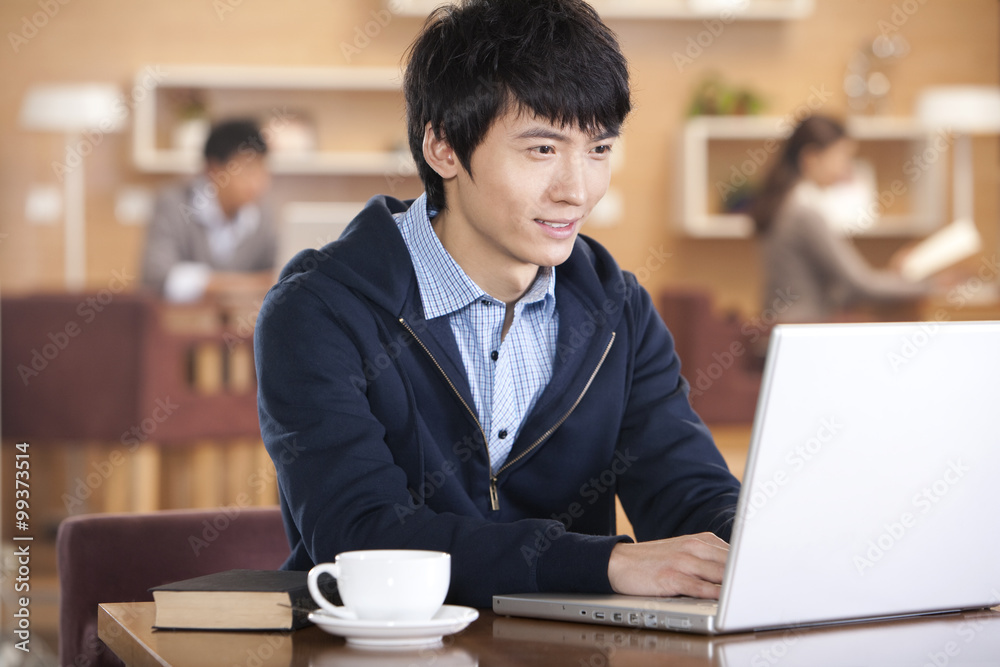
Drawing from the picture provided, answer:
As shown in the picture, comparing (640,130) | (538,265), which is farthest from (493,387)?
(640,130)

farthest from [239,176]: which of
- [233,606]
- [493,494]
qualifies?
[233,606]

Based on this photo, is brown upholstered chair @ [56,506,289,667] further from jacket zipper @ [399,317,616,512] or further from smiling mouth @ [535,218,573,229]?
smiling mouth @ [535,218,573,229]

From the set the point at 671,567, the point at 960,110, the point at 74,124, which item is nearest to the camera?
the point at 671,567

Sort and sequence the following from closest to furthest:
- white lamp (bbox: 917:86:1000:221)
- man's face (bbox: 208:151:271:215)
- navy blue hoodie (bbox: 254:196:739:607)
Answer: navy blue hoodie (bbox: 254:196:739:607) → man's face (bbox: 208:151:271:215) → white lamp (bbox: 917:86:1000:221)

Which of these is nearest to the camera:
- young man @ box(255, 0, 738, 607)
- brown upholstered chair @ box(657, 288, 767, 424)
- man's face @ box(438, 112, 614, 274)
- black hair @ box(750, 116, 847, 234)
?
young man @ box(255, 0, 738, 607)

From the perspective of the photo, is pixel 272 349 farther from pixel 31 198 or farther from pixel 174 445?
pixel 31 198

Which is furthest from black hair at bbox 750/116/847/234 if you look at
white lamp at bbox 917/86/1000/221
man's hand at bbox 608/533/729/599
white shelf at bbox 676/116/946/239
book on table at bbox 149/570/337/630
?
book on table at bbox 149/570/337/630

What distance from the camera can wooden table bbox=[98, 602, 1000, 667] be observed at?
76 cm

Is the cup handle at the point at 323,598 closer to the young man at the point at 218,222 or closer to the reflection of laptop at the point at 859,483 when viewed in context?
the reflection of laptop at the point at 859,483

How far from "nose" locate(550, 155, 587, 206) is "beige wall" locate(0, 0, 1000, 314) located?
3927 millimetres

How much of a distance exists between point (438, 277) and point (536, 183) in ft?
0.55

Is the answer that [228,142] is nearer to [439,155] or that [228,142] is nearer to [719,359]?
[719,359]

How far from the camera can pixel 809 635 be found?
0.82 m

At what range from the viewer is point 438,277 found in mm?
1352
